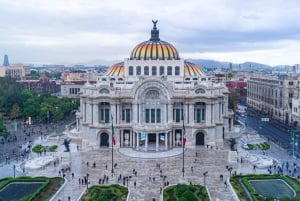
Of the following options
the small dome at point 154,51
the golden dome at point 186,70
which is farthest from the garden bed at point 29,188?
the small dome at point 154,51

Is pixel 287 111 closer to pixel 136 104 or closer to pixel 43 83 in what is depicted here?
pixel 136 104

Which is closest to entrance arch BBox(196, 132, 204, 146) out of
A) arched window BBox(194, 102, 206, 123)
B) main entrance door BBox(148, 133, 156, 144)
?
arched window BBox(194, 102, 206, 123)

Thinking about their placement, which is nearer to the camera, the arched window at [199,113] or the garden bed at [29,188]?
the garden bed at [29,188]

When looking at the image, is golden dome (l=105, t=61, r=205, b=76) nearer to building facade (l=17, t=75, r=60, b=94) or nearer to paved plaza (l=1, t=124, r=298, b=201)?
paved plaza (l=1, t=124, r=298, b=201)

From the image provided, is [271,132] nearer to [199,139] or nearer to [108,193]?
[199,139]

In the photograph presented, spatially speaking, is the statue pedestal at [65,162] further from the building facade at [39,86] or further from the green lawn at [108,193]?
the building facade at [39,86]

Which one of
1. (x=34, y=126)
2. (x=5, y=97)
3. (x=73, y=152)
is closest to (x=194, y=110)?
(x=73, y=152)
